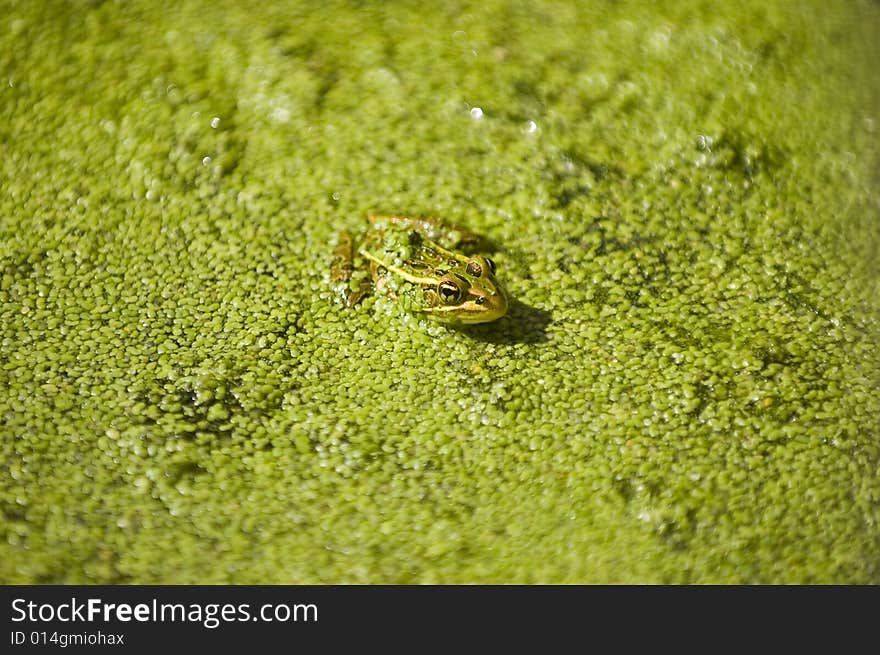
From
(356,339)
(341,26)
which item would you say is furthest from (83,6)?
(356,339)

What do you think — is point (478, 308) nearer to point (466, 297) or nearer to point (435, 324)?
point (466, 297)

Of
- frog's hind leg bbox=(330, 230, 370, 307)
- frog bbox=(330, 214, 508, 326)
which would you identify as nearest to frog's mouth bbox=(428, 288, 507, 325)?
frog bbox=(330, 214, 508, 326)

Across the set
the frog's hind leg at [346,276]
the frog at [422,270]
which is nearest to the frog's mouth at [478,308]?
the frog at [422,270]

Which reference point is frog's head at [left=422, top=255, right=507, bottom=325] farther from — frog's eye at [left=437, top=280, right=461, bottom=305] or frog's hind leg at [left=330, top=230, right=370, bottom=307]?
frog's hind leg at [left=330, top=230, right=370, bottom=307]

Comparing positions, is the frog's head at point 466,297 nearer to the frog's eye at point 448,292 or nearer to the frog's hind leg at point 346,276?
the frog's eye at point 448,292

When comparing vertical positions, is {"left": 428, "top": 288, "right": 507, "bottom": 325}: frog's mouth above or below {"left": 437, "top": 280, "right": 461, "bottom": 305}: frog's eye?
below

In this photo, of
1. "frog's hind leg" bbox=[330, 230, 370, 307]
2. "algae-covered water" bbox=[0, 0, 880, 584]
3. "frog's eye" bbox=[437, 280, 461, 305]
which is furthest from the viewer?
"frog's hind leg" bbox=[330, 230, 370, 307]

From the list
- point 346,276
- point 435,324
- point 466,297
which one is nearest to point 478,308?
point 466,297
